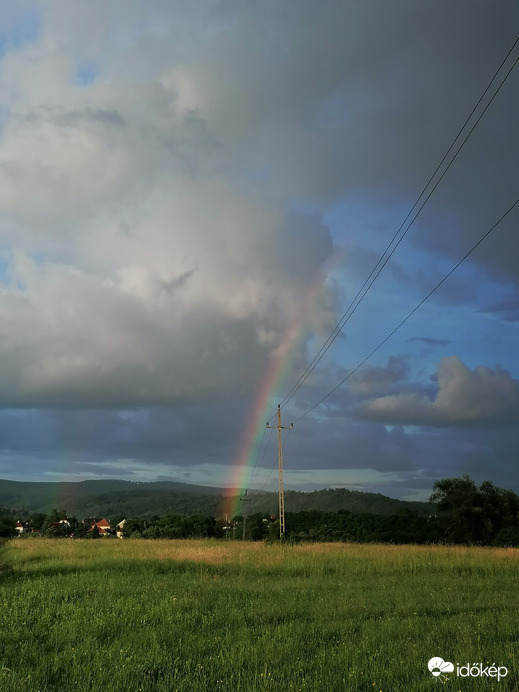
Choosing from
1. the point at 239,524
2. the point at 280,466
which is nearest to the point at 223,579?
the point at 280,466

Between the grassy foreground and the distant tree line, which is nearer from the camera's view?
the grassy foreground

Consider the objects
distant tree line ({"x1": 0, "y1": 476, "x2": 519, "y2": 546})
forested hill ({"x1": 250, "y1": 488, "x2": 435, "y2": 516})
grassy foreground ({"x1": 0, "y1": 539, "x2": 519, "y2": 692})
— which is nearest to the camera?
grassy foreground ({"x1": 0, "y1": 539, "x2": 519, "y2": 692})

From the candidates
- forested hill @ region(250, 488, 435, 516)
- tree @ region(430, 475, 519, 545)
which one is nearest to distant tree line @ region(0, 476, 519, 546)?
tree @ region(430, 475, 519, 545)

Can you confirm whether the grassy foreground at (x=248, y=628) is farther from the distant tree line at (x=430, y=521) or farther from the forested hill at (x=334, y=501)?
the forested hill at (x=334, y=501)

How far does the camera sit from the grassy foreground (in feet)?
23.6

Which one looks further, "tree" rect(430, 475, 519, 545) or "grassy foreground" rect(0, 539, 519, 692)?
"tree" rect(430, 475, 519, 545)

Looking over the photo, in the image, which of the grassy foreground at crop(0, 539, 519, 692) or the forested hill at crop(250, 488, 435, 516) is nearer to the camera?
the grassy foreground at crop(0, 539, 519, 692)

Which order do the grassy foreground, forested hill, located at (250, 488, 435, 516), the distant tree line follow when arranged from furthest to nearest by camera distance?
forested hill, located at (250, 488, 435, 516) → the distant tree line → the grassy foreground

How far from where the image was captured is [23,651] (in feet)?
27.6

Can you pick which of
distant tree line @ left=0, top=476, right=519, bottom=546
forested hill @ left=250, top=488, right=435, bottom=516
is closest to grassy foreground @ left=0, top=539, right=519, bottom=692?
distant tree line @ left=0, top=476, right=519, bottom=546

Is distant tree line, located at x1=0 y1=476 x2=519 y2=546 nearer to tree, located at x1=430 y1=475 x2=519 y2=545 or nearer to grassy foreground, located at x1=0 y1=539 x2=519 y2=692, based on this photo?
tree, located at x1=430 y1=475 x2=519 y2=545

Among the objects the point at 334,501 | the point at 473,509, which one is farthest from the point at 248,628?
the point at 334,501

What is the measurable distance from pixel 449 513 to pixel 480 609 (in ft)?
178

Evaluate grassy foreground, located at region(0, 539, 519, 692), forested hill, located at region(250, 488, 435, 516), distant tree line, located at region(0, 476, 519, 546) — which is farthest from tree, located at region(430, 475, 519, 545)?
forested hill, located at region(250, 488, 435, 516)
